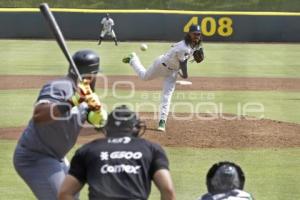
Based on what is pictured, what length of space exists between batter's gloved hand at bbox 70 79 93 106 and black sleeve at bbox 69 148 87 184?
86cm

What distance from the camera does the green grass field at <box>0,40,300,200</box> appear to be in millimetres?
8172

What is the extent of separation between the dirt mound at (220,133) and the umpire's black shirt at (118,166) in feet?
20.1

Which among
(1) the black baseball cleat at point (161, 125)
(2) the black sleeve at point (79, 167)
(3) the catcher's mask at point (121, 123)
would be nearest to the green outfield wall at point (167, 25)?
(1) the black baseball cleat at point (161, 125)

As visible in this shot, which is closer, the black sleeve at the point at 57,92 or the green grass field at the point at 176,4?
the black sleeve at the point at 57,92

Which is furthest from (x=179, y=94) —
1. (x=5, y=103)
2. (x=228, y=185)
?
(x=228, y=185)

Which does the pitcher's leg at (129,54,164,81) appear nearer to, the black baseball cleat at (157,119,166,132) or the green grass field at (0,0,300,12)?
the black baseball cleat at (157,119,166,132)

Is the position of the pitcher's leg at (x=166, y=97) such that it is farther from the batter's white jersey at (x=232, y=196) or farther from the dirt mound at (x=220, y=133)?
the batter's white jersey at (x=232, y=196)

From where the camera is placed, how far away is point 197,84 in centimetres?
1830

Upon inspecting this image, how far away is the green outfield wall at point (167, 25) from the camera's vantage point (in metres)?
32.5

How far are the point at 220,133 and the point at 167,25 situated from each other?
2163cm

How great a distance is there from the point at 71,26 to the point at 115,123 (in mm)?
28657

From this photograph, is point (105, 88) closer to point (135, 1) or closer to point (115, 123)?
→ point (115, 123)

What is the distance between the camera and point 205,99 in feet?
51.3

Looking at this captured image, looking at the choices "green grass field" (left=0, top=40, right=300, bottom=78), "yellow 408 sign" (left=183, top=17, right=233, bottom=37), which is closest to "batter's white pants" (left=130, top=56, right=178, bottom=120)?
"green grass field" (left=0, top=40, right=300, bottom=78)
